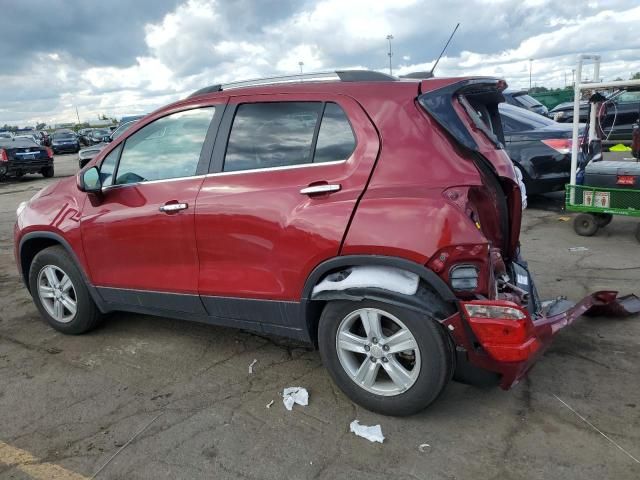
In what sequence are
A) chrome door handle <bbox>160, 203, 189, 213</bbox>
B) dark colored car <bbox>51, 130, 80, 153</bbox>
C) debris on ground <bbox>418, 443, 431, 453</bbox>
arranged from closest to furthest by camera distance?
debris on ground <bbox>418, 443, 431, 453</bbox>, chrome door handle <bbox>160, 203, 189, 213</bbox>, dark colored car <bbox>51, 130, 80, 153</bbox>

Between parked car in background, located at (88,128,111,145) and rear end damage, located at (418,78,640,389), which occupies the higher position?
rear end damage, located at (418,78,640,389)

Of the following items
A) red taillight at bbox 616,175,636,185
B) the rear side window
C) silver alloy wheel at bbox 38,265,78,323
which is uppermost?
the rear side window

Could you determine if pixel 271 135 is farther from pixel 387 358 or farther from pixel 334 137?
pixel 387 358

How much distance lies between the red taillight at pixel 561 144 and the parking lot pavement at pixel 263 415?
4.70m

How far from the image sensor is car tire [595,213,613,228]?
7090 mm

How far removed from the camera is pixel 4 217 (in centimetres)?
1085

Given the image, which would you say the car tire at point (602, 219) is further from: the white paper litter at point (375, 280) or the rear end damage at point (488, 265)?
the white paper litter at point (375, 280)

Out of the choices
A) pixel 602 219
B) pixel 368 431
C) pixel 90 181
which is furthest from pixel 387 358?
pixel 602 219

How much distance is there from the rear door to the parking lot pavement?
584mm

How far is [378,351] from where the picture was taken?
9.91ft

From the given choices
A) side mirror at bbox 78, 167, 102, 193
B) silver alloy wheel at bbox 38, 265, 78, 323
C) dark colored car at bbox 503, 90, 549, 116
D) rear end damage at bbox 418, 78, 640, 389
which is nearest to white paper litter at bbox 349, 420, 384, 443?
rear end damage at bbox 418, 78, 640, 389

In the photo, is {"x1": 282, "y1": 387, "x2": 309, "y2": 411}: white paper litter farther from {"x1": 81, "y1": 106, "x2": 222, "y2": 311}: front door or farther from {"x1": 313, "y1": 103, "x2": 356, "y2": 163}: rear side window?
{"x1": 313, "y1": 103, "x2": 356, "y2": 163}: rear side window

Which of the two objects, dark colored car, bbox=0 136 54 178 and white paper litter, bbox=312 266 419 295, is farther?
dark colored car, bbox=0 136 54 178

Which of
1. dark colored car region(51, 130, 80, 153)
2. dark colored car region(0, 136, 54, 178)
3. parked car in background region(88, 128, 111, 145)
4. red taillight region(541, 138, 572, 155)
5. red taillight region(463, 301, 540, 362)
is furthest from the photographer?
parked car in background region(88, 128, 111, 145)
